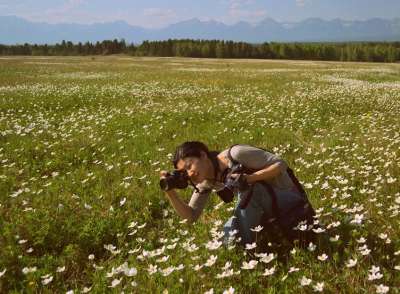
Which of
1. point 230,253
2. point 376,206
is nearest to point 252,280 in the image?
point 230,253

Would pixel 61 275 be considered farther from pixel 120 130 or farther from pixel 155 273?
pixel 120 130

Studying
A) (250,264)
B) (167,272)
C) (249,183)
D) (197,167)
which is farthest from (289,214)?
(167,272)

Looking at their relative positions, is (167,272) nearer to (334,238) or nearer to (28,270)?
(28,270)

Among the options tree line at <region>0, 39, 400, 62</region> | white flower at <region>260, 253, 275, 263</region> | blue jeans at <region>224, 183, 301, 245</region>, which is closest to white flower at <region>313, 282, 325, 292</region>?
white flower at <region>260, 253, 275, 263</region>

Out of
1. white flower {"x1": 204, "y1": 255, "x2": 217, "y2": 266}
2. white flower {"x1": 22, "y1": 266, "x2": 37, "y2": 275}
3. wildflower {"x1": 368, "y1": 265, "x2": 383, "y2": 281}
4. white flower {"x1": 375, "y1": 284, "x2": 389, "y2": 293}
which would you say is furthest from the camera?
white flower {"x1": 22, "y1": 266, "x2": 37, "y2": 275}

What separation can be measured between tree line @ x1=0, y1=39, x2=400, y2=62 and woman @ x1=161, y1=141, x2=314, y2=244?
4217 inches

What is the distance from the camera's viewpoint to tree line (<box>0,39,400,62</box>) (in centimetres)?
10512

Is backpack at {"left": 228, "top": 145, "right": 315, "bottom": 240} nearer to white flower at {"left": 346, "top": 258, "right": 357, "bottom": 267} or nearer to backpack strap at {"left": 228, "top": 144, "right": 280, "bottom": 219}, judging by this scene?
backpack strap at {"left": 228, "top": 144, "right": 280, "bottom": 219}

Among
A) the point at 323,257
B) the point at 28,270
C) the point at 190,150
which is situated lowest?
the point at 28,270

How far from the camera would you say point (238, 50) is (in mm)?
118812

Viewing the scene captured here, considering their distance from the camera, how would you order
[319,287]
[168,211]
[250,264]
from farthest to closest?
[168,211] → [250,264] → [319,287]

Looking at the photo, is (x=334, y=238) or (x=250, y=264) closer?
(x=250, y=264)

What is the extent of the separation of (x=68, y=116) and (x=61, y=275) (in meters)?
10.3

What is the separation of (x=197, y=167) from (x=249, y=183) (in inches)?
21.8
